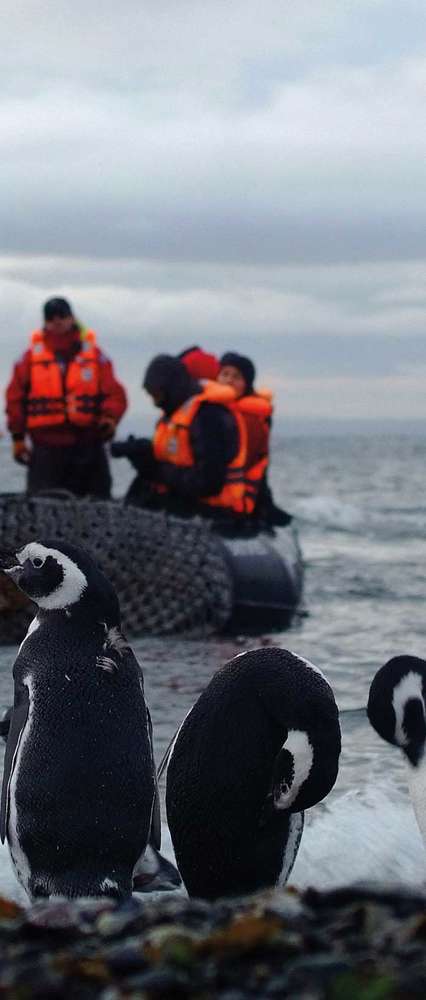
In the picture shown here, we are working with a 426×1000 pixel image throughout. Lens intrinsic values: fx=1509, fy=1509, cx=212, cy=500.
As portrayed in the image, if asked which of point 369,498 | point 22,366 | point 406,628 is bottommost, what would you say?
point 369,498

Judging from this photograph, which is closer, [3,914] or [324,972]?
[324,972]

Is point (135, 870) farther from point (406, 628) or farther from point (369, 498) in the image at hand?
point (369, 498)

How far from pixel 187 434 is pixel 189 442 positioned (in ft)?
0.20

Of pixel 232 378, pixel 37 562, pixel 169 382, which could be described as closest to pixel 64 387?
pixel 169 382

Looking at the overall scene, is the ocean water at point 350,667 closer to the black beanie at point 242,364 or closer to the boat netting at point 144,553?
the boat netting at point 144,553

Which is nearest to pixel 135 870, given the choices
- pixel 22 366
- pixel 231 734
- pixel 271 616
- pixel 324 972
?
pixel 231 734

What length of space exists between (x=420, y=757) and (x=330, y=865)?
118cm

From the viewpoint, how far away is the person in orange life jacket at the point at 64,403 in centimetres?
1127

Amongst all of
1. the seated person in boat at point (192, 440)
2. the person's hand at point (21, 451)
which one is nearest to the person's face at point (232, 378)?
the seated person in boat at point (192, 440)

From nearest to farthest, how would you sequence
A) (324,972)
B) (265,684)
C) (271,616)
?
(324,972) → (265,684) → (271,616)

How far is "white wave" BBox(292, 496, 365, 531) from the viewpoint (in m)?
27.2

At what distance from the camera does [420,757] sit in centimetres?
423

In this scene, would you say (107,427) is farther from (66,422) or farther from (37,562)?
(37,562)

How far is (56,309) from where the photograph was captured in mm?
11000
